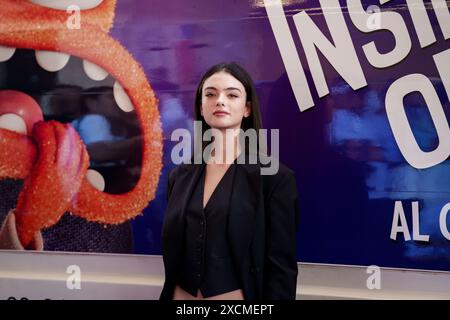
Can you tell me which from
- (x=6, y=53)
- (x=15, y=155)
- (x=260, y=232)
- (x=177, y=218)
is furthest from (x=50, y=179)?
(x=260, y=232)

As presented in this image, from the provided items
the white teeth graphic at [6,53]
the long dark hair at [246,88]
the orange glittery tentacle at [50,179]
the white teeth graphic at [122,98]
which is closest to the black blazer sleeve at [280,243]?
the long dark hair at [246,88]

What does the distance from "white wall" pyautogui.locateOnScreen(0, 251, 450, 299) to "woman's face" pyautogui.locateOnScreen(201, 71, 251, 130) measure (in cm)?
73

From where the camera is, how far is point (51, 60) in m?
2.27

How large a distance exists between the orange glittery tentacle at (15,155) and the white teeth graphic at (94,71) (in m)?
0.43

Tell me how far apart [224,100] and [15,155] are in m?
1.17

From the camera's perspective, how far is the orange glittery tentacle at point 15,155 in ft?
7.55

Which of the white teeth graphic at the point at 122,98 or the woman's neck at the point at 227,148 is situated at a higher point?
the white teeth graphic at the point at 122,98

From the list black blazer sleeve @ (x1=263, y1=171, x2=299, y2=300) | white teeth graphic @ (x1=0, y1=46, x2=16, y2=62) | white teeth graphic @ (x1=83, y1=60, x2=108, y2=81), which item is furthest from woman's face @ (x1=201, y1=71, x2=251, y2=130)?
white teeth graphic @ (x1=0, y1=46, x2=16, y2=62)

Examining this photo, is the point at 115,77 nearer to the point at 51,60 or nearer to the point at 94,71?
the point at 94,71

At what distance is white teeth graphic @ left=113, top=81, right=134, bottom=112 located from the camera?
219cm

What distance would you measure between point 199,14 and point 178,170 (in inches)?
29.3

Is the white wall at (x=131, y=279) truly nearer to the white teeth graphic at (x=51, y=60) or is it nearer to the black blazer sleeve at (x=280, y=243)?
the black blazer sleeve at (x=280, y=243)
